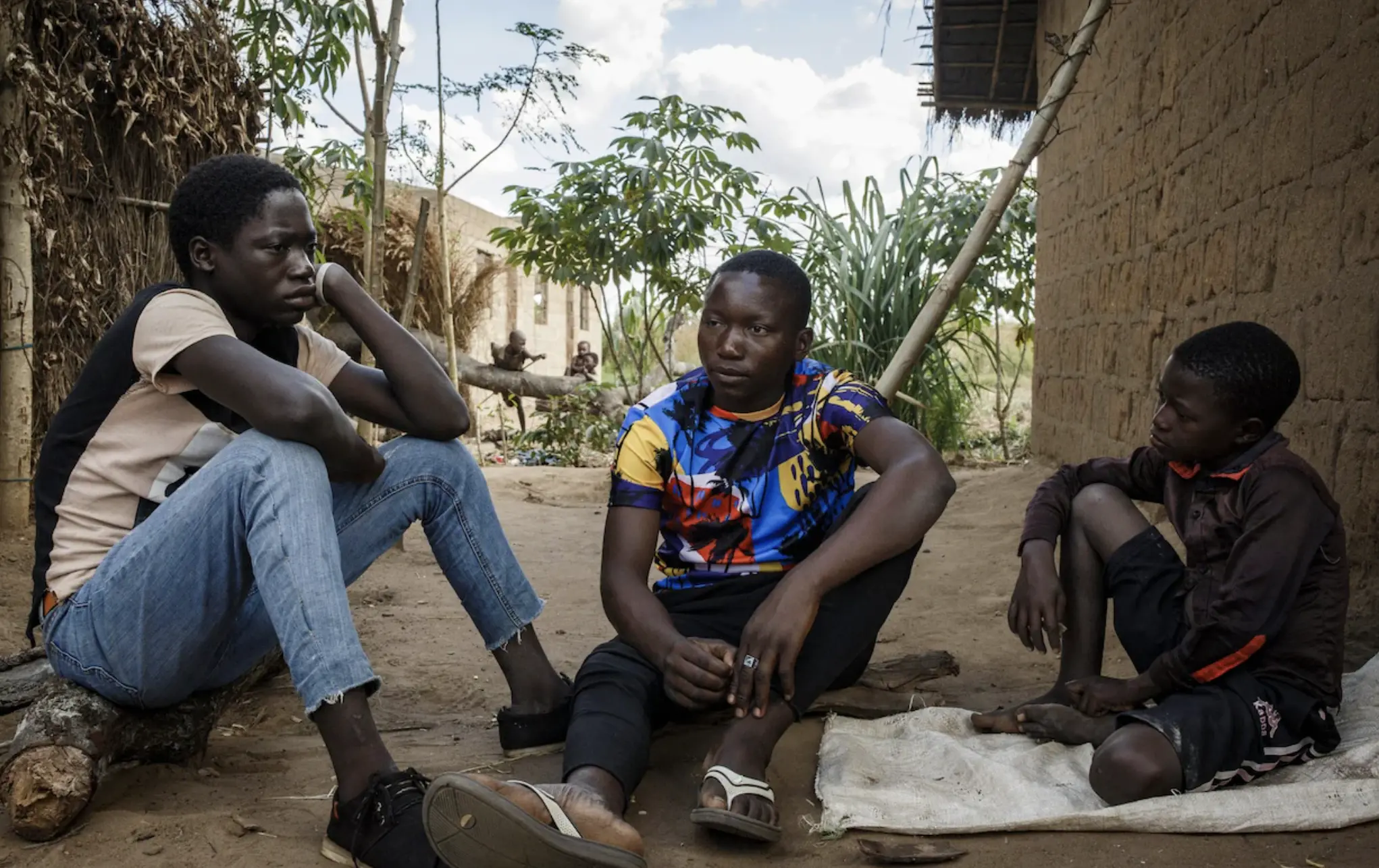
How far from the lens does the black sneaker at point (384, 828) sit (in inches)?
64.9

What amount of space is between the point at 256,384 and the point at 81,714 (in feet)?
2.17

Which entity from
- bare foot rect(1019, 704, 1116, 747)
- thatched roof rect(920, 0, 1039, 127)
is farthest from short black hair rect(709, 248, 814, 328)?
→ thatched roof rect(920, 0, 1039, 127)

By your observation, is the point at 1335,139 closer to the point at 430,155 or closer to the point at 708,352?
the point at 708,352

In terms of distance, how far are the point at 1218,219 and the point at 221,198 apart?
3.03 metres

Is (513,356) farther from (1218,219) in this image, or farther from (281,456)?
(281,456)

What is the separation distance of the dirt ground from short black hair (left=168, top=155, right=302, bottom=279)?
103 cm

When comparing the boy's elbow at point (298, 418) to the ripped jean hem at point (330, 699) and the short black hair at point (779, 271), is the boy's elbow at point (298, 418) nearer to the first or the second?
the ripped jean hem at point (330, 699)

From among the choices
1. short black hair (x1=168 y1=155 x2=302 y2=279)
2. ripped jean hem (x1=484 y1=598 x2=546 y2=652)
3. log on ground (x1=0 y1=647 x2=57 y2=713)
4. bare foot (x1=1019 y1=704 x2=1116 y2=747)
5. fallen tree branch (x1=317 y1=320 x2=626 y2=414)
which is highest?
short black hair (x1=168 y1=155 x2=302 y2=279)

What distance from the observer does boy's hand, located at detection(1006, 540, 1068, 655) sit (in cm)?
223

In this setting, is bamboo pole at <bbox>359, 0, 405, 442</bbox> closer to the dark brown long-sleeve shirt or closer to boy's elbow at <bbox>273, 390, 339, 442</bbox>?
boy's elbow at <bbox>273, 390, 339, 442</bbox>

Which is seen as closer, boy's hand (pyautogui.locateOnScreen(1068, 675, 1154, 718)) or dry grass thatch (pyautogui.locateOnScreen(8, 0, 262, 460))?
boy's hand (pyautogui.locateOnScreen(1068, 675, 1154, 718))

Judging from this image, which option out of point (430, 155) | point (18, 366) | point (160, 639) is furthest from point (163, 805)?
point (430, 155)

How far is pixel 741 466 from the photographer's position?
2.25 metres

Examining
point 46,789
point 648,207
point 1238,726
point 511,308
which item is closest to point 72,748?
point 46,789
